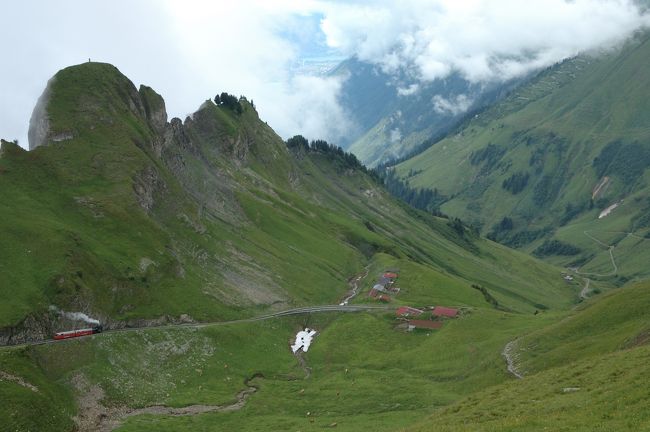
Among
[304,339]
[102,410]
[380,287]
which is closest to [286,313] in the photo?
[304,339]

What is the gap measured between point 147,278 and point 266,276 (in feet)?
142

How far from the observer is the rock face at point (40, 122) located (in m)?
148

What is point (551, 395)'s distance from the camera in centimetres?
5634

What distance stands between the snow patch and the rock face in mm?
78119

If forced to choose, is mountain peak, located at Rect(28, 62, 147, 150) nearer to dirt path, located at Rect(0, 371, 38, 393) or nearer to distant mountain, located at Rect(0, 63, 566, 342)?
distant mountain, located at Rect(0, 63, 566, 342)

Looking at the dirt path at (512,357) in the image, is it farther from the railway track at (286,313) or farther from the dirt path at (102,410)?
the railway track at (286,313)

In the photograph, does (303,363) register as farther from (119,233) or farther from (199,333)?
(119,233)

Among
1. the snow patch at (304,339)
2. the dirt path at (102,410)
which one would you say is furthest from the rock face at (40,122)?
the dirt path at (102,410)

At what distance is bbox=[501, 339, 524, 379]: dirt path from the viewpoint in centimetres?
8831

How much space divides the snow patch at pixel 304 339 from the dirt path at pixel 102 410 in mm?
35244

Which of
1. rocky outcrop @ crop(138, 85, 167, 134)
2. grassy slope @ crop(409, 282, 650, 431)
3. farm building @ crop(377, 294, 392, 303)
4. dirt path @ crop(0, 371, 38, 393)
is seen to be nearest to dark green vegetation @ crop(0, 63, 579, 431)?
dirt path @ crop(0, 371, 38, 393)

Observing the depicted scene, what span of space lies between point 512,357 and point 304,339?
5521 cm

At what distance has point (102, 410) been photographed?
8744 centimetres

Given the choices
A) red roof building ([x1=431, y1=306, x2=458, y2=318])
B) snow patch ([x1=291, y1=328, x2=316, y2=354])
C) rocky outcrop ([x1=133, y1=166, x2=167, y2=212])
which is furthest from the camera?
rocky outcrop ([x1=133, y1=166, x2=167, y2=212])
